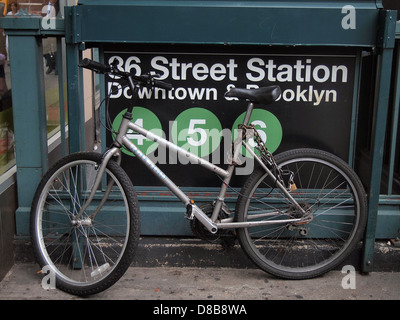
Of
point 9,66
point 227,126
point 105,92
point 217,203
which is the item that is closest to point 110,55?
point 105,92

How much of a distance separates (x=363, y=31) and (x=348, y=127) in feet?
2.29

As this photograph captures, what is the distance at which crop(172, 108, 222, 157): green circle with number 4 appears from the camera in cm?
399

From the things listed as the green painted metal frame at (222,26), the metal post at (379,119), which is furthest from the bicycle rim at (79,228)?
the metal post at (379,119)

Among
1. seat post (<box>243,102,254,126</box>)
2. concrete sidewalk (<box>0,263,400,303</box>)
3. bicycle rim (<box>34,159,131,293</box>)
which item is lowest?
concrete sidewalk (<box>0,263,400,303</box>)

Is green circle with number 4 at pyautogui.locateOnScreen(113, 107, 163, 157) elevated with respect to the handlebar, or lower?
lower

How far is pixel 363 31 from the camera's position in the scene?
12.1ft

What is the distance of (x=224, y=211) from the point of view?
3801 millimetres

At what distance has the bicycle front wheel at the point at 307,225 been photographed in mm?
3850

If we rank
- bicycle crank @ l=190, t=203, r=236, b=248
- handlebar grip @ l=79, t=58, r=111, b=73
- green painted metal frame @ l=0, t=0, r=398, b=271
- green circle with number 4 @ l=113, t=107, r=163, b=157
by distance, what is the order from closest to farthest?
handlebar grip @ l=79, t=58, r=111, b=73, green painted metal frame @ l=0, t=0, r=398, b=271, bicycle crank @ l=190, t=203, r=236, b=248, green circle with number 4 @ l=113, t=107, r=163, b=157

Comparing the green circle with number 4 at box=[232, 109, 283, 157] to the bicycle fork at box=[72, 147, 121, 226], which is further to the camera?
the green circle with number 4 at box=[232, 109, 283, 157]

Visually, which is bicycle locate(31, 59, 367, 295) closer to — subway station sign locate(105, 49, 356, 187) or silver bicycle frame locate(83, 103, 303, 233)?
silver bicycle frame locate(83, 103, 303, 233)

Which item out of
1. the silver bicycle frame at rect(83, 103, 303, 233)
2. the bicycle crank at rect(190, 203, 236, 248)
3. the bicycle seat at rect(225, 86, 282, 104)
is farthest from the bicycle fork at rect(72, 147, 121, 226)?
the bicycle seat at rect(225, 86, 282, 104)

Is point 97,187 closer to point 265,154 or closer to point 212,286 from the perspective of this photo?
point 212,286

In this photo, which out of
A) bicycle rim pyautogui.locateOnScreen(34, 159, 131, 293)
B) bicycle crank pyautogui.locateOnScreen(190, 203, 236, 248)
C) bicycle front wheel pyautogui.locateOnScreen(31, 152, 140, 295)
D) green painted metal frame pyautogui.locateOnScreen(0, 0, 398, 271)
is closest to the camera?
bicycle front wheel pyautogui.locateOnScreen(31, 152, 140, 295)
